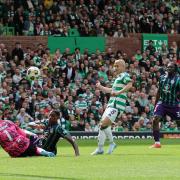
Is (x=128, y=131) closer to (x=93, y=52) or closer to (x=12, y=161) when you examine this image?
A: (x=93, y=52)

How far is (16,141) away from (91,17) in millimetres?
18398

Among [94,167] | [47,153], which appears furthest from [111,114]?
[94,167]

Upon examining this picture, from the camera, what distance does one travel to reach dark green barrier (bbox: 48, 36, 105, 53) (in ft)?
105

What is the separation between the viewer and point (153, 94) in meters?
30.1

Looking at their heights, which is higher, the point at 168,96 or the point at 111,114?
the point at 111,114

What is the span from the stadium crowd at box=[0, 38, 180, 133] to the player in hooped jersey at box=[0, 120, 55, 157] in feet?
27.7

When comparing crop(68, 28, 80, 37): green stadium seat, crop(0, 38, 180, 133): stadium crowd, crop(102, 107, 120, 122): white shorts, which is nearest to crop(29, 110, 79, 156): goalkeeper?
crop(102, 107, 120, 122): white shorts

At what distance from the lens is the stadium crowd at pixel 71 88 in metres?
26.9

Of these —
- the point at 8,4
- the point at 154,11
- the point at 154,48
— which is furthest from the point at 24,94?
the point at 154,11

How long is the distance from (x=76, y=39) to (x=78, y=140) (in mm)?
7886

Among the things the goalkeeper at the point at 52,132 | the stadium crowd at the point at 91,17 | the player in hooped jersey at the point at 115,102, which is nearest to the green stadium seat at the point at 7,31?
the stadium crowd at the point at 91,17

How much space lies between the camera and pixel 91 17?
33.8m

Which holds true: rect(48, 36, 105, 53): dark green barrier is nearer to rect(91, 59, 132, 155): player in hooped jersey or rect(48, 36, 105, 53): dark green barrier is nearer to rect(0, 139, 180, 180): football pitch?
rect(91, 59, 132, 155): player in hooped jersey

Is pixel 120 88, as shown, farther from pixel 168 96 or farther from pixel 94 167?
pixel 94 167
